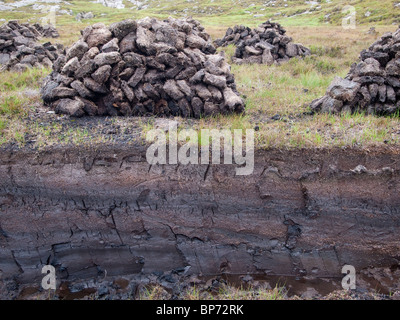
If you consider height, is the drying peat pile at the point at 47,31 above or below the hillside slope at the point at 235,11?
below

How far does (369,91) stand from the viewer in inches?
217

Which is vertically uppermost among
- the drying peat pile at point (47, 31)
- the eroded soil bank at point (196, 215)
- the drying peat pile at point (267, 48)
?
the drying peat pile at point (47, 31)

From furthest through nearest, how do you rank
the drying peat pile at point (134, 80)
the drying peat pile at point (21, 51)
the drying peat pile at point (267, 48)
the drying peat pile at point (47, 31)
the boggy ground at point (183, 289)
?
the drying peat pile at point (47, 31) → the drying peat pile at point (267, 48) → the drying peat pile at point (21, 51) → the drying peat pile at point (134, 80) → the boggy ground at point (183, 289)

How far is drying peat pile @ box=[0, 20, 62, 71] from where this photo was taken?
31.3ft

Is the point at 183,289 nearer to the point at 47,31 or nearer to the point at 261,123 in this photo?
the point at 261,123

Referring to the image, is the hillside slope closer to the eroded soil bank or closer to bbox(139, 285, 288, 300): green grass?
the eroded soil bank

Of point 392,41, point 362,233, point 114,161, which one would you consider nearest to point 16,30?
point 114,161

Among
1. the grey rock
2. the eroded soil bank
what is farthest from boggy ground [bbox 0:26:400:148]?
the grey rock

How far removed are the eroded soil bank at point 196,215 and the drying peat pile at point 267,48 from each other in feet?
23.4

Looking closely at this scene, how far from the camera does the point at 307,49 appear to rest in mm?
11492

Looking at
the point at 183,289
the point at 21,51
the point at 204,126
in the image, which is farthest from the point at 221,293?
the point at 21,51

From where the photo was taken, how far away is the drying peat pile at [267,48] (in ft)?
34.7

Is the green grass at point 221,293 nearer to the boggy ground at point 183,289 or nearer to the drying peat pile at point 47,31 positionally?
the boggy ground at point 183,289

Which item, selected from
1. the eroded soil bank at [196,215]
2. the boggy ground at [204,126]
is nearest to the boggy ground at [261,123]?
the boggy ground at [204,126]
